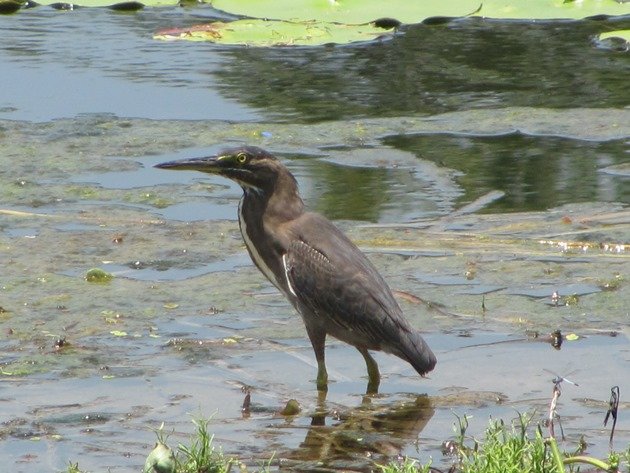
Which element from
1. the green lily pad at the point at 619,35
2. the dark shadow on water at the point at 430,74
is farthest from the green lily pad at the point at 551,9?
the green lily pad at the point at 619,35

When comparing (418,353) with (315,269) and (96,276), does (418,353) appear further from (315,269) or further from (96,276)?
(96,276)

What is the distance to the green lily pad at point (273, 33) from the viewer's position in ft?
37.1

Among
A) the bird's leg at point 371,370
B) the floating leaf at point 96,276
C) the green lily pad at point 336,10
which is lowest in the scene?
the bird's leg at point 371,370

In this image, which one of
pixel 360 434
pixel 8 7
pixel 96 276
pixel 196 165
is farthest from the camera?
pixel 8 7

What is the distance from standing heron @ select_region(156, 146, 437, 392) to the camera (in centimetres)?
572

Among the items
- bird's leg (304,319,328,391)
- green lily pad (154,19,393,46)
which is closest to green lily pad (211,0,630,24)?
green lily pad (154,19,393,46)

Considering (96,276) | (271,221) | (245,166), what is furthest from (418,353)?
(96,276)

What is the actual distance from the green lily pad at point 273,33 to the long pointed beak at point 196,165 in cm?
536

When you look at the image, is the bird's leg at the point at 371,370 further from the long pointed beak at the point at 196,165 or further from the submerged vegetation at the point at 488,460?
the submerged vegetation at the point at 488,460

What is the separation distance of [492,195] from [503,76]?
3097 millimetres

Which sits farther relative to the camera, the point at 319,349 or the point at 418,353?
the point at 319,349

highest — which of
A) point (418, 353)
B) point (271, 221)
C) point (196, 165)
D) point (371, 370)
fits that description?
point (196, 165)

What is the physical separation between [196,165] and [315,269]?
68 centimetres

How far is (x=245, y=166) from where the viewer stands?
19.9ft
